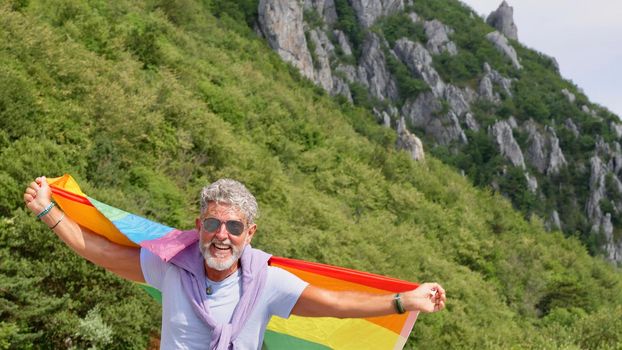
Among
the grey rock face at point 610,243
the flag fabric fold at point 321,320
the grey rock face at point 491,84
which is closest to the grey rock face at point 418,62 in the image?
the grey rock face at point 491,84

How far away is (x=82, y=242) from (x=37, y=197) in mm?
459

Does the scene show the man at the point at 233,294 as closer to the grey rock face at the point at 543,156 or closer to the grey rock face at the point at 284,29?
the grey rock face at the point at 284,29

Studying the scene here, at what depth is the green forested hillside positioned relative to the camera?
1778cm

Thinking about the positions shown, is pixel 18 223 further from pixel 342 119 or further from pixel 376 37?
pixel 376 37

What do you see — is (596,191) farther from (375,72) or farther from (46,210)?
(46,210)

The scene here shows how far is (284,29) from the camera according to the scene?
87.0 meters

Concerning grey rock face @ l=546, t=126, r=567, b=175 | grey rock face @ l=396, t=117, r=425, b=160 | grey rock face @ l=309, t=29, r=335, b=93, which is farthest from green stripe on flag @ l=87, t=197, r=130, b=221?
grey rock face @ l=546, t=126, r=567, b=175

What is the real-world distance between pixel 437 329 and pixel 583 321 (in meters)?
14.4

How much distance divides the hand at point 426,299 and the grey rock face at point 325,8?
11784cm

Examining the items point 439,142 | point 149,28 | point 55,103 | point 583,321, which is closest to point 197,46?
point 149,28

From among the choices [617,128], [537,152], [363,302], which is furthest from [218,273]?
[617,128]

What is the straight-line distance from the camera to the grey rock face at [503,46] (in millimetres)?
148625

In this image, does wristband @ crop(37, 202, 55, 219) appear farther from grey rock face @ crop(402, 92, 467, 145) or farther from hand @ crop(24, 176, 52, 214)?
grey rock face @ crop(402, 92, 467, 145)

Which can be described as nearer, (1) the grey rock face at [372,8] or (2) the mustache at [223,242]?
(2) the mustache at [223,242]
